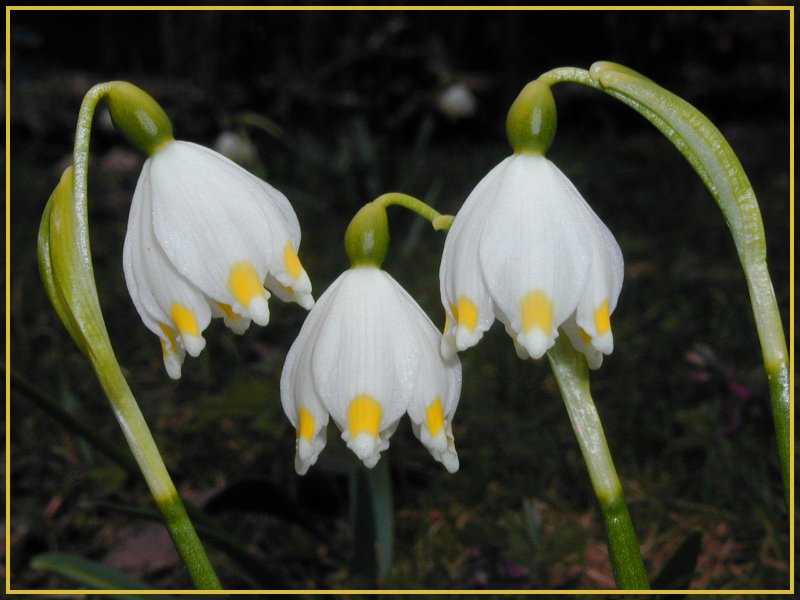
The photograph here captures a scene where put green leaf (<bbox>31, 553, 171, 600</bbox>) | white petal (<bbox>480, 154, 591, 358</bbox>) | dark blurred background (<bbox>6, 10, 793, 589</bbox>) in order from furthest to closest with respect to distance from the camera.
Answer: dark blurred background (<bbox>6, 10, 793, 589</bbox>) < green leaf (<bbox>31, 553, 171, 600</bbox>) < white petal (<bbox>480, 154, 591, 358</bbox>)

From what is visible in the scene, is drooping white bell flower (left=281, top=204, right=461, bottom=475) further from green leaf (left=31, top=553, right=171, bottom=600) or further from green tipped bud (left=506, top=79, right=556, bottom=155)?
green leaf (left=31, top=553, right=171, bottom=600)

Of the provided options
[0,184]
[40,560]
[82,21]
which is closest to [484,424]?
[40,560]

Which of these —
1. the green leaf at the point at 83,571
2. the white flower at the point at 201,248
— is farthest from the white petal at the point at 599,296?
the green leaf at the point at 83,571

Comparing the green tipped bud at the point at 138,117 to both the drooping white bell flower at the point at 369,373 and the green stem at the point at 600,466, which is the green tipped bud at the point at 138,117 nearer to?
the drooping white bell flower at the point at 369,373

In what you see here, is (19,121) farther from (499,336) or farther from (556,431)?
(556,431)

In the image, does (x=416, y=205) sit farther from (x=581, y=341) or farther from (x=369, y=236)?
(x=581, y=341)

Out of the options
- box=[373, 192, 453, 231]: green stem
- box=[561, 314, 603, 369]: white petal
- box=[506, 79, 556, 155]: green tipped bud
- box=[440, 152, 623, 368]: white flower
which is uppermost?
box=[506, 79, 556, 155]: green tipped bud

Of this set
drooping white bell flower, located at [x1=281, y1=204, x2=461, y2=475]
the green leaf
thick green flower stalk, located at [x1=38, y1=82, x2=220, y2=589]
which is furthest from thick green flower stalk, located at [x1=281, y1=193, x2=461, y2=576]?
the green leaf

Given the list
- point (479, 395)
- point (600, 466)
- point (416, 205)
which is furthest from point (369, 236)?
point (479, 395)
